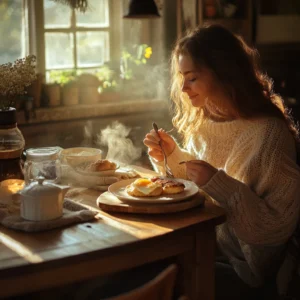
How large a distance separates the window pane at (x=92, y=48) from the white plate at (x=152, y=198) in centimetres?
264

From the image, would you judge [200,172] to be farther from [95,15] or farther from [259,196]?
[95,15]

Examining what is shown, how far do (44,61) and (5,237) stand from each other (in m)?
2.85

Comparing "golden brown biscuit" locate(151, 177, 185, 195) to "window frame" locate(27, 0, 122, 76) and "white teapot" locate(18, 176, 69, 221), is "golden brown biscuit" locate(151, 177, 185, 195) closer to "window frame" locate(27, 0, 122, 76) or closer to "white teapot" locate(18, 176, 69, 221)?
"white teapot" locate(18, 176, 69, 221)

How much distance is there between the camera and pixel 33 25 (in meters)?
4.27

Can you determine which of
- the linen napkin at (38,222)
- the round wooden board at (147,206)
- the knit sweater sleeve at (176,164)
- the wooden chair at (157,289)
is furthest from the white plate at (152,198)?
the wooden chair at (157,289)

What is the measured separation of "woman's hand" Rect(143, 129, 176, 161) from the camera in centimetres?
235

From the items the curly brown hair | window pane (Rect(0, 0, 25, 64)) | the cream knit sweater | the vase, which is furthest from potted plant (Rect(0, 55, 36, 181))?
window pane (Rect(0, 0, 25, 64))

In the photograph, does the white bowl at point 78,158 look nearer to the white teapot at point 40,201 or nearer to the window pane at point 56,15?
the white teapot at point 40,201

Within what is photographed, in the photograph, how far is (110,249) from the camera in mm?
1569

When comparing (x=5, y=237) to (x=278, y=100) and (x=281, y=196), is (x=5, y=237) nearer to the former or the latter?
(x=281, y=196)

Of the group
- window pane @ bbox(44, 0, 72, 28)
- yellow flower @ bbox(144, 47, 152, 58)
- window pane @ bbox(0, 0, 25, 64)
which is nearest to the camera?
window pane @ bbox(0, 0, 25, 64)

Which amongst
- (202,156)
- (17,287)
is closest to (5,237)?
(17,287)

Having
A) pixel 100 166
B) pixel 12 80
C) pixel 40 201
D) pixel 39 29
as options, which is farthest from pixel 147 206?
pixel 39 29

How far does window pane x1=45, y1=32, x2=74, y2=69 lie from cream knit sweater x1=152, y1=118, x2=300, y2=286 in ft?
8.30
